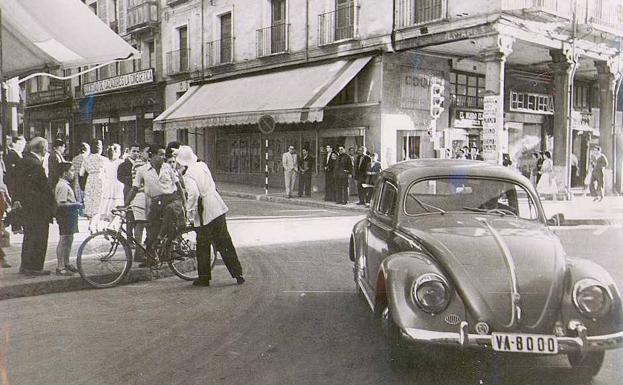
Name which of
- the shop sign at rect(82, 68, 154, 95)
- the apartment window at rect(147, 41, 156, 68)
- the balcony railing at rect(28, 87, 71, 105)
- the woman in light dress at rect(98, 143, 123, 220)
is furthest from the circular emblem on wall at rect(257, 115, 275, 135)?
the balcony railing at rect(28, 87, 71, 105)

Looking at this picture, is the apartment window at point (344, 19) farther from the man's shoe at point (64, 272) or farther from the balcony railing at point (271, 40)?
the man's shoe at point (64, 272)

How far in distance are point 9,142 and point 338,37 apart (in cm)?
1078

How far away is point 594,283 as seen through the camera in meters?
3.65

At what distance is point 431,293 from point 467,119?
52.5 feet

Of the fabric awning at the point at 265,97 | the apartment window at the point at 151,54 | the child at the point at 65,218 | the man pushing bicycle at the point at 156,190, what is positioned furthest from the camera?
the apartment window at the point at 151,54

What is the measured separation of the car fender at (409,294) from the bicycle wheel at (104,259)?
11.9 feet

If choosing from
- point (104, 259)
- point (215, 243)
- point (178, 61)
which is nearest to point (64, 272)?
point (104, 259)

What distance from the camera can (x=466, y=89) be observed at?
19000mm

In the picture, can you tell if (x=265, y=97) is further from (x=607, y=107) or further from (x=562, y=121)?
(x=607, y=107)

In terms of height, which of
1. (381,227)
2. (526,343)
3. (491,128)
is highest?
(491,128)

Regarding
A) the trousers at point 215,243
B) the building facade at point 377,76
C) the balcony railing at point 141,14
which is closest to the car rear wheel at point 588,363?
the trousers at point 215,243

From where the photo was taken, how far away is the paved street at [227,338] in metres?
3.80

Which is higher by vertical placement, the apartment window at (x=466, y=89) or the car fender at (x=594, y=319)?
the apartment window at (x=466, y=89)

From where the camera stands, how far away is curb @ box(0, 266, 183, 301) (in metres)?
5.98
